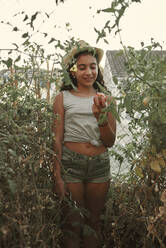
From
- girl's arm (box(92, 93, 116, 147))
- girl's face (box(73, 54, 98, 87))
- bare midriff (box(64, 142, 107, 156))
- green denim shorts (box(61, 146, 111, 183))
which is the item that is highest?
girl's face (box(73, 54, 98, 87))

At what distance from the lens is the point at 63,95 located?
2160 millimetres

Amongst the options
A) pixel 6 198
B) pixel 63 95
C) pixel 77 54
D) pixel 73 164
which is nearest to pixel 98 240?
pixel 73 164

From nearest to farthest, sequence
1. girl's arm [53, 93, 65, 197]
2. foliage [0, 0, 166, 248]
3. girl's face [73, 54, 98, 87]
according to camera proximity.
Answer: foliage [0, 0, 166, 248]
girl's arm [53, 93, 65, 197]
girl's face [73, 54, 98, 87]

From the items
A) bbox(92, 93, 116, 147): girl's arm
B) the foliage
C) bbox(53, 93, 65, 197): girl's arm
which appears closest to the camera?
the foliage

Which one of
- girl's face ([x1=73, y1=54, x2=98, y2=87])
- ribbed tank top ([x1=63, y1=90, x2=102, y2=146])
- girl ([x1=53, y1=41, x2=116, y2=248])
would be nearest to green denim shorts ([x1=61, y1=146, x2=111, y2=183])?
girl ([x1=53, y1=41, x2=116, y2=248])

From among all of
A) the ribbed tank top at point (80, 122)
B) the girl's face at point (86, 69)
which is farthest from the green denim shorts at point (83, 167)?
the girl's face at point (86, 69)

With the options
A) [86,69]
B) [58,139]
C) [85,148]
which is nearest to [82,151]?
[85,148]

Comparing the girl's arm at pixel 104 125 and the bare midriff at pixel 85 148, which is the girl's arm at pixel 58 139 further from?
the girl's arm at pixel 104 125

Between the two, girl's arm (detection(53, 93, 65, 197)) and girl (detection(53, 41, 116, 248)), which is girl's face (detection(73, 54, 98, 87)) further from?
girl's arm (detection(53, 93, 65, 197))

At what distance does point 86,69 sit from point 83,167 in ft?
2.25

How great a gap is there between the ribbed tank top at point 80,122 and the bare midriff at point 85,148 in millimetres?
27

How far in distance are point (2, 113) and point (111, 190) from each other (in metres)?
1.26

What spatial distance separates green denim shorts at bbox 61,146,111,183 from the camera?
1.96 meters

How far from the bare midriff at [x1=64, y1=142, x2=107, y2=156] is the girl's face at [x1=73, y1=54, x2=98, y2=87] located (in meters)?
0.44
